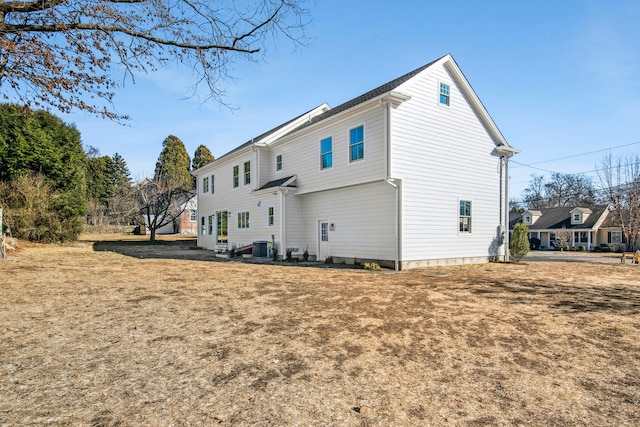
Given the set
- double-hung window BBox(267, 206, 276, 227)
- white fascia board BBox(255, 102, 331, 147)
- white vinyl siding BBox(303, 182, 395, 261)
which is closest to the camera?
white vinyl siding BBox(303, 182, 395, 261)

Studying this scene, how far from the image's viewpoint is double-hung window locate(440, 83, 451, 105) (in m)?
15.1

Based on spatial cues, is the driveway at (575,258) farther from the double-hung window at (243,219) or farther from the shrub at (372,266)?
the double-hung window at (243,219)

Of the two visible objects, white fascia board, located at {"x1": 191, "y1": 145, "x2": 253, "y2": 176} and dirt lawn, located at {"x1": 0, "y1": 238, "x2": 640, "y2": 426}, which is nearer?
dirt lawn, located at {"x1": 0, "y1": 238, "x2": 640, "y2": 426}

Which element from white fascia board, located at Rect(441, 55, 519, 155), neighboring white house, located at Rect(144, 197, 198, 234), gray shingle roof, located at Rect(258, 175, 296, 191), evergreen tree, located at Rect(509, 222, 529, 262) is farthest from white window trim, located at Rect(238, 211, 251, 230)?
neighboring white house, located at Rect(144, 197, 198, 234)

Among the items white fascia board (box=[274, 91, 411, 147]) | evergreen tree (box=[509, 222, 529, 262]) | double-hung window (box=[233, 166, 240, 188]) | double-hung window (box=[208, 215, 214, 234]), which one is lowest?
evergreen tree (box=[509, 222, 529, 262])

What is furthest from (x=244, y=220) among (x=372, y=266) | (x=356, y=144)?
(x=372, y=266)

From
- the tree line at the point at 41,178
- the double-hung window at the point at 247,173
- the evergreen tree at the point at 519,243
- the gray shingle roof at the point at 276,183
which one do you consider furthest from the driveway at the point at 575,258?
the tree line at the point at 41,178

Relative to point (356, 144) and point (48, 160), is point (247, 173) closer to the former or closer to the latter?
point (356, 144)

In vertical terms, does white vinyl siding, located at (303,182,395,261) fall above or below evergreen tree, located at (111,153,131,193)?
below

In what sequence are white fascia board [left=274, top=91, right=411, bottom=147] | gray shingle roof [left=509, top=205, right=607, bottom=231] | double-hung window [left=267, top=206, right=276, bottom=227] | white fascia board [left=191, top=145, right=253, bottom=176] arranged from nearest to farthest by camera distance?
white fascia board [left=274, top=91, right=411, bottom=147], double-hung window [left=267, top=206, right=276, bottom=227], white fascia board [left=191, top=145, right=253, bottom=176], gray shingle roof [left=509, top=205, right=607, bottom=231]

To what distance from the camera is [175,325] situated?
5715 millimetres

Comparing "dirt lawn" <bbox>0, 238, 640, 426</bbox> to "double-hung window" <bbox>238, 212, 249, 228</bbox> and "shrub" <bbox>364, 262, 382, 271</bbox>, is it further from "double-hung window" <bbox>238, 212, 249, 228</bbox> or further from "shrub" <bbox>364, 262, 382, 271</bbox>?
"double-hung window" <bbox>238, 212, 249, 228</bbox>

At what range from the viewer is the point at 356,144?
1445cm

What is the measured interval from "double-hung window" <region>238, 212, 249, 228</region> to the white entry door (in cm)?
581
